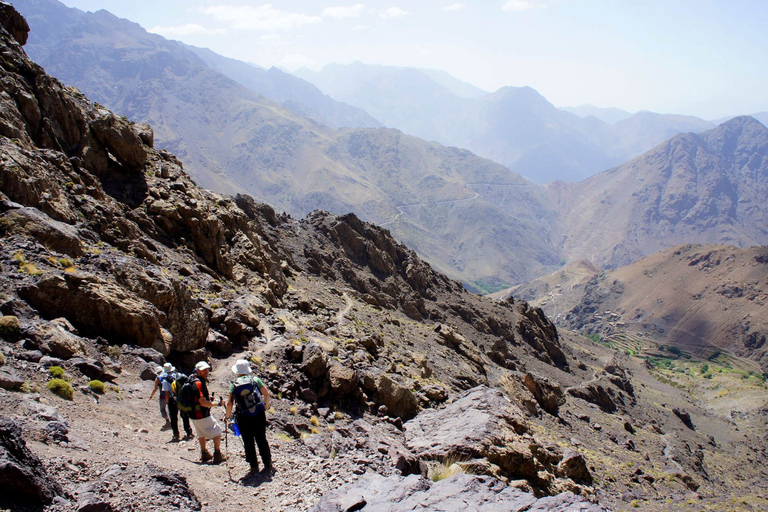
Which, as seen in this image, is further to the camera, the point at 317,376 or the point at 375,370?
the point at 375,370

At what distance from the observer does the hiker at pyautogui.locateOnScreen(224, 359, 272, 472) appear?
1014cm

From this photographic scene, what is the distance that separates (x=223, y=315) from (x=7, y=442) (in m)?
12.5

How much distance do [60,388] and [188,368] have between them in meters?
5.15

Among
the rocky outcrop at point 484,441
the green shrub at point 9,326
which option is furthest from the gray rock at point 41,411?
the rocky outcrop at point 484,441

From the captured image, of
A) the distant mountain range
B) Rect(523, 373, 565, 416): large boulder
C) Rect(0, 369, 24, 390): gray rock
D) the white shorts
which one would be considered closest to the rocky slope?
Rect(0, 369, 24, 390): gray rock

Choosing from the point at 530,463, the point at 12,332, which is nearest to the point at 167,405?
the point at 12,332

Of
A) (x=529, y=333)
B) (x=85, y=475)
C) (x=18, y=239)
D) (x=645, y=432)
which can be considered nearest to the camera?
(x=85, y=475)

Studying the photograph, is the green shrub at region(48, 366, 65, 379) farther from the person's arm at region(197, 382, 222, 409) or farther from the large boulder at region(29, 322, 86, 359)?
the person's arm at region(197, 382, 222, 409)

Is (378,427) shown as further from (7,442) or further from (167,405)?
(7,442)

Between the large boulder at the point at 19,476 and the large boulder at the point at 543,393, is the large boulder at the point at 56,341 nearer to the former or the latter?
the large boulder at the point at 19,476

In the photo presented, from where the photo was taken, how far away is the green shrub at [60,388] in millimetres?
10023

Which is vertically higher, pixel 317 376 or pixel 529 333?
pixel 317 376

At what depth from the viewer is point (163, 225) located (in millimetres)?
25172

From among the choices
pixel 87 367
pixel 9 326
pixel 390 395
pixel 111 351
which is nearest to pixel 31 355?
pixel 9 326
